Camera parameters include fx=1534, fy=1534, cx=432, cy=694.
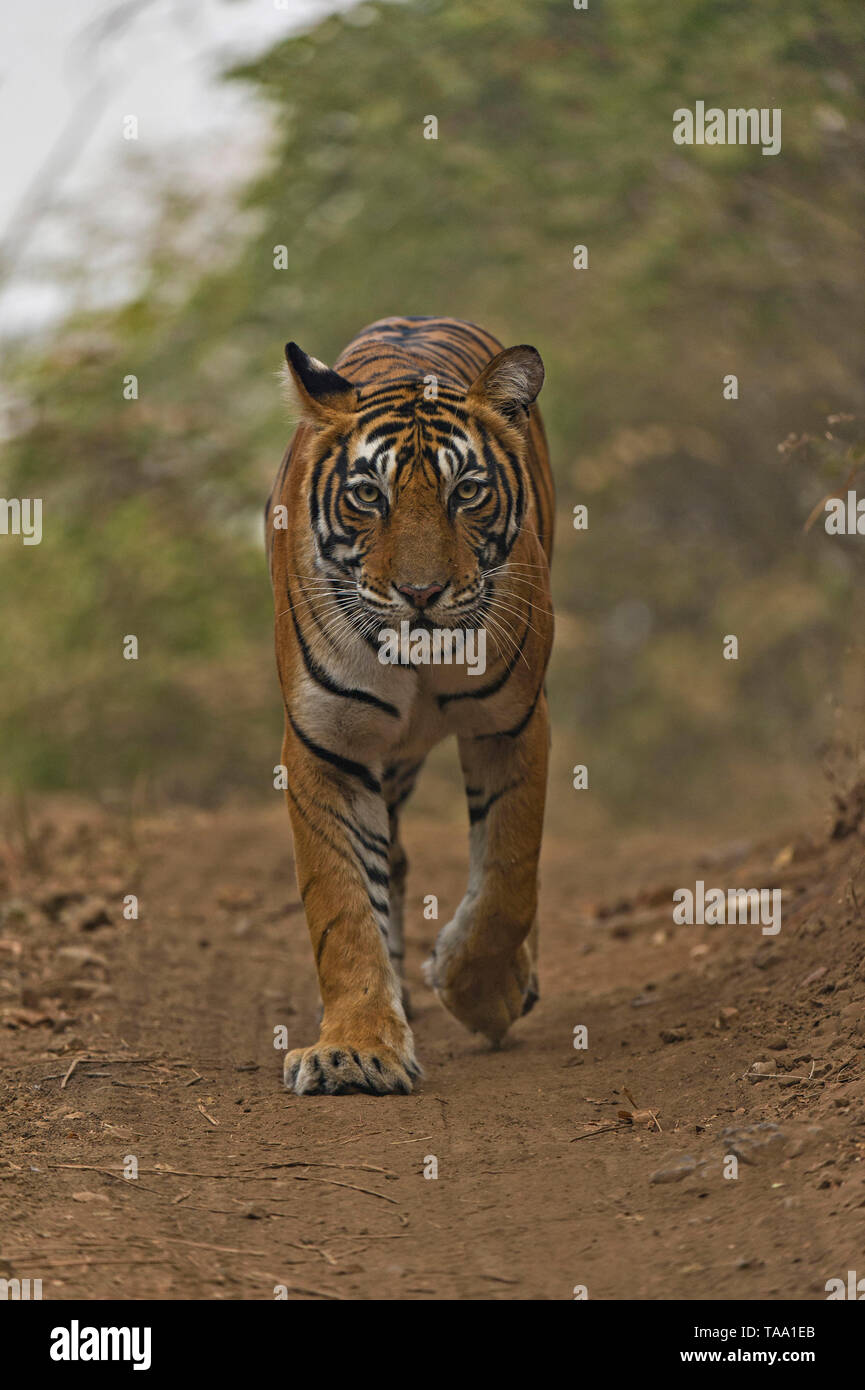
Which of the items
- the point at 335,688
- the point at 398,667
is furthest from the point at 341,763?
the point at 398,667

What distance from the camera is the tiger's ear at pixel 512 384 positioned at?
4.94 metres

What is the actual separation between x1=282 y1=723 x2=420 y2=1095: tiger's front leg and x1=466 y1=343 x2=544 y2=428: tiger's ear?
1253 mm

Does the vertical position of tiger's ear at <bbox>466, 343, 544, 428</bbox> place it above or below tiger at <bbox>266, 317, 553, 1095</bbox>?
above

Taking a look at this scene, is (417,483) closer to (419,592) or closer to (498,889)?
(419,592)

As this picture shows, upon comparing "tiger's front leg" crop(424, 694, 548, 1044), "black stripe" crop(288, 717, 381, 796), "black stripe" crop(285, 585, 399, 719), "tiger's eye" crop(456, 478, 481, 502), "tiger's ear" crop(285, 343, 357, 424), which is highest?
"tiger's ear" crop(285, 343, 357, 424)

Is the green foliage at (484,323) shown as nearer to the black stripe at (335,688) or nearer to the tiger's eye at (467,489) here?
the tiger's eye at (467,489)

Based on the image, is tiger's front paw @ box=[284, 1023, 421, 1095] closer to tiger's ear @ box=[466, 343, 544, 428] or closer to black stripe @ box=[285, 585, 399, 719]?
black stripe @ box=[285, 585, 399, 719]

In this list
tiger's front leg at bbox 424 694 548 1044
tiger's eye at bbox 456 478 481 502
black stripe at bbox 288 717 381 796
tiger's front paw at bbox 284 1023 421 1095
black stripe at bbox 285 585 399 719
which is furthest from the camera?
tiger's front leg at bbox 424 694 548 1044

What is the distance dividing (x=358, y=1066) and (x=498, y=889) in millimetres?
833

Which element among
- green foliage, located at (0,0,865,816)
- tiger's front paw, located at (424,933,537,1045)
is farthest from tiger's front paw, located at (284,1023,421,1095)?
green foliage, located at (0,0,865,816)

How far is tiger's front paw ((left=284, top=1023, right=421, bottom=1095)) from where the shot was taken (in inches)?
179

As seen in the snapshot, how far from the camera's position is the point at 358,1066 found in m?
4.56

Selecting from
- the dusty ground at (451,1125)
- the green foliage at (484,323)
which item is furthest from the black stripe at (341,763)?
the green foliage at (484,323)

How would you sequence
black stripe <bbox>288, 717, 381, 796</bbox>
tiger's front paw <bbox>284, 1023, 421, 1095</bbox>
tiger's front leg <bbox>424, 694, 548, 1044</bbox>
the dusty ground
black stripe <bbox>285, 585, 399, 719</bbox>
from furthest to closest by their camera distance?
tiger's front leg <bbox>424, 694, 548, 1044</bbox> < black stripe <bbox>288, 717, 381, 796</bbox> < black stripe <bbox>285, 585, 399, 719</bbox> < tiger's front paw <bbox>284, 1023, 421, 1095</bbox> < the dusty ground
